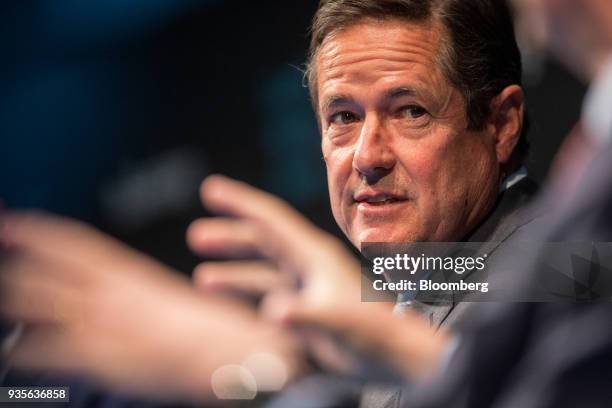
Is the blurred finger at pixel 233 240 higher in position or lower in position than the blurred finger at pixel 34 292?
higher

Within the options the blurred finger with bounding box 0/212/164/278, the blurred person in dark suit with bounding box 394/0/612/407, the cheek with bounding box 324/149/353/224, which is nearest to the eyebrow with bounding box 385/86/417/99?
the cheek with bounding box 324/149/353/224

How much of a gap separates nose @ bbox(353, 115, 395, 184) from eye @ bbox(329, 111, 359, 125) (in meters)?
0.04

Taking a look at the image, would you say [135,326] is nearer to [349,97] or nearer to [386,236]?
[386,236]

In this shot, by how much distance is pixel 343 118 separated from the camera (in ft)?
5.38

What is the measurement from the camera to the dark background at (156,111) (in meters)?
1.80

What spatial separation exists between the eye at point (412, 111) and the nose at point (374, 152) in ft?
0.18

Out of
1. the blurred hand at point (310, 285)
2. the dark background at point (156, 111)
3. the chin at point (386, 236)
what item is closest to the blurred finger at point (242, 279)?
the blurred hand at point (310, 285)

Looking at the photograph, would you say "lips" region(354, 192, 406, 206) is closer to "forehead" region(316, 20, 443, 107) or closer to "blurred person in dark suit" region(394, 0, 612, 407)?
"forehead" region(316, 20, 443, 107)

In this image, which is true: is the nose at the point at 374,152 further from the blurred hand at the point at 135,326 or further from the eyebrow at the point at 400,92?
the blurred hand at the point at 135,326

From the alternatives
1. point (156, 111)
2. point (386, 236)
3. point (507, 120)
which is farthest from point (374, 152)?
point (156, 111)

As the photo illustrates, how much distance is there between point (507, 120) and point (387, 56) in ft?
0.88

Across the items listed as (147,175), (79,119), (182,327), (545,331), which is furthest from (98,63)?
(545,331)

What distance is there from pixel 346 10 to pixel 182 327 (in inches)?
49.5

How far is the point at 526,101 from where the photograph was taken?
175 centimetres
